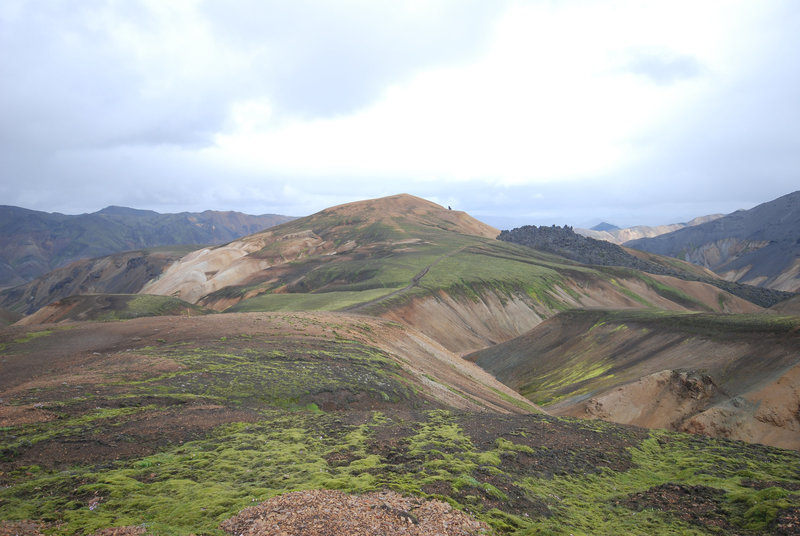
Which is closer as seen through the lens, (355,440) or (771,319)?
(355,440)

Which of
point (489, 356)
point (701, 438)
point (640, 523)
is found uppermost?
point (640, 523)

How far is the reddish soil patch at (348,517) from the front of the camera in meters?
10.2

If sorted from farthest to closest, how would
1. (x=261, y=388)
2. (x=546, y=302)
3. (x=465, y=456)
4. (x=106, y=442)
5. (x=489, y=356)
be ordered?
(x=546, y=302), (x=489, y=356), (x=261, y=388), (x=465, y=456), (x=106, y=442)

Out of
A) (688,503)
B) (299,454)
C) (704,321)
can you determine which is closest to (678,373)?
(704,321)

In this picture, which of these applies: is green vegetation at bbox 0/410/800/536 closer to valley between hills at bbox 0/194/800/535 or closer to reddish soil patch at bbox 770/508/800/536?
valley between hills at bbox 0/194/800/535

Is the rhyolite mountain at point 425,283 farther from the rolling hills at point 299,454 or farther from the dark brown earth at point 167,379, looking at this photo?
the rolling hills at point 299,454

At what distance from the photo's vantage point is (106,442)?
51.2ft

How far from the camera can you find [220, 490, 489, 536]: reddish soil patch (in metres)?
10.2

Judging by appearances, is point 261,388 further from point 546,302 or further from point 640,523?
point 546,302

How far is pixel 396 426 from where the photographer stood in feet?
68.0

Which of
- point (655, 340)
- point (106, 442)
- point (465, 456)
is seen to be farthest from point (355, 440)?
point (655, 340)

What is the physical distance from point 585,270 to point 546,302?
92.7ft

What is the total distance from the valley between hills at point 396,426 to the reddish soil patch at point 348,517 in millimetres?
79

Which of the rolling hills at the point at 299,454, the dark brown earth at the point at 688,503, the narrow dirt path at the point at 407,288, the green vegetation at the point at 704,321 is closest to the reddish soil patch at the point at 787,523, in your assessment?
the rolling hills at the point at 299,454
